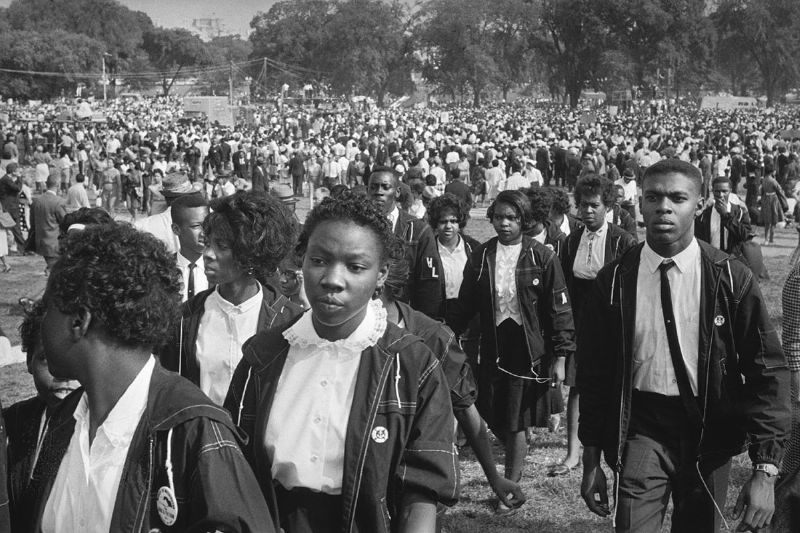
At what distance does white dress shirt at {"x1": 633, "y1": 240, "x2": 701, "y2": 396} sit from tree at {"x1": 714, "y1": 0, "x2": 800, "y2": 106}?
9657cm

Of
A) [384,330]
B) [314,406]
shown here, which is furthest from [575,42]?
[314,406]

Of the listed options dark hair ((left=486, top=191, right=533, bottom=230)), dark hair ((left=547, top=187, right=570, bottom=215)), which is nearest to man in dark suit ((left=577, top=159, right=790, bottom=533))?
dark hair ((left=486, top=191, right=533, bottom=230))

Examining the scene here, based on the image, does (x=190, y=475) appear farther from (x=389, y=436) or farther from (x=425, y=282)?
(x=425, y=282)

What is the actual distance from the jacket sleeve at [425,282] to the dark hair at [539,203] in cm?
112

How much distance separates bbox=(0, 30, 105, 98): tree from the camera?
85.8 m

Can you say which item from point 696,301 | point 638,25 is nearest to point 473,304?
point 696,301

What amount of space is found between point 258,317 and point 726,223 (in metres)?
5.84

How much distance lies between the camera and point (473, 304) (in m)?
5.92

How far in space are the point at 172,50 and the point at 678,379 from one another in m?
141

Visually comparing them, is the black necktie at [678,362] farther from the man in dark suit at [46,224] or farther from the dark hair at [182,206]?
the man in dark suit at [46,224]

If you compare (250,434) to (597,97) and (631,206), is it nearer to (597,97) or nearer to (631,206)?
(631,206)

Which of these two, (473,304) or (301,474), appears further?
(473,304)

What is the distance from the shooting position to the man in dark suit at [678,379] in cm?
372

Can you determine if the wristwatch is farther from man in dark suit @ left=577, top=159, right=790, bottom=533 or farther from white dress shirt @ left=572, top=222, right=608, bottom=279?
white dress shirt @ left=572, top=222, right=608, bottom=279
